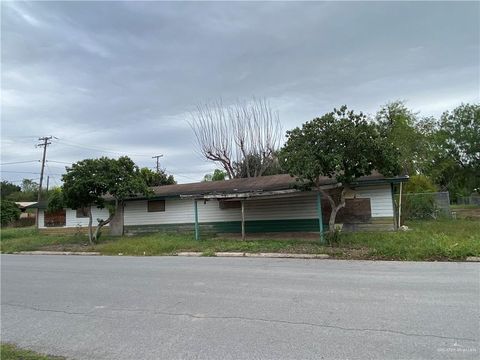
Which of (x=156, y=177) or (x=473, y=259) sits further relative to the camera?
(x=156, y=177)

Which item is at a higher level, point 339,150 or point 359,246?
point 339,150

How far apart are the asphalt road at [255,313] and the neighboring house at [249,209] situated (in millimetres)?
8548

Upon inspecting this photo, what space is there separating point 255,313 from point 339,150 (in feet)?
33.4

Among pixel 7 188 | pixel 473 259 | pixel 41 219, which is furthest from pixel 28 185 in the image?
pixel 473 259

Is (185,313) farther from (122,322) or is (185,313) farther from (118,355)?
(118,355)

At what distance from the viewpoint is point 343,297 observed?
7227 millimetres

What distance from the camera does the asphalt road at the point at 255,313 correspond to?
15.8 ft

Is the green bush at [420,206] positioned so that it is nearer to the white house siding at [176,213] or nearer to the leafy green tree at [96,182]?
the white house siding at [176,213]

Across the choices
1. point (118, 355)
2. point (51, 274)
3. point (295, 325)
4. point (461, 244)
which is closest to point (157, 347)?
point (118, 355)

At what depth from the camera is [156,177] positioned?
53000mm

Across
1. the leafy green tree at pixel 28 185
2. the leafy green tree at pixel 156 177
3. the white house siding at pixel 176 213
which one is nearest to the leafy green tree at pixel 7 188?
the leafy green tree at pixel 28 185

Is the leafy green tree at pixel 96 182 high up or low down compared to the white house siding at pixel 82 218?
up

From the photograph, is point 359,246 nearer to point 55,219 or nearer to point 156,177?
point 55,219

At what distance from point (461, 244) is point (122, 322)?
1084cm
